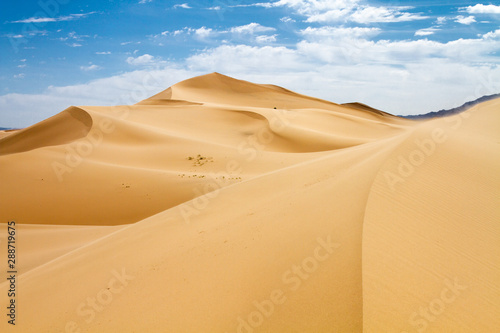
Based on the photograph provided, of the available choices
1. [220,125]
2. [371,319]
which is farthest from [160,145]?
[371,319]

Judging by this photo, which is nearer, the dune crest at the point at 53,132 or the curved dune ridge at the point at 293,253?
the curved dune ridge at the point at 293,253

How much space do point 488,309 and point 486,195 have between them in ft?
9.57

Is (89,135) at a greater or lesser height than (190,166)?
greater

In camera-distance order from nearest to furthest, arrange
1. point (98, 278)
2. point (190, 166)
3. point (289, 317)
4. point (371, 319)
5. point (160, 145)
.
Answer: point (371, 319), point (289, 317), point (98, 278), point (190, 166), point (160, 145)

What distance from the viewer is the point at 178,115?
24984mm

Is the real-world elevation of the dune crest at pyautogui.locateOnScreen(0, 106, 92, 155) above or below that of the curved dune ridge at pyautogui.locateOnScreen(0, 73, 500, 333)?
above

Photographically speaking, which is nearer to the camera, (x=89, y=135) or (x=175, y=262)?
(x=175, y=262)

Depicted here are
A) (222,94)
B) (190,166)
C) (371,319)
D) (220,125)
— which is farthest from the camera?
(222,94)

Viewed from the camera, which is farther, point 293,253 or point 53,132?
point 53,132

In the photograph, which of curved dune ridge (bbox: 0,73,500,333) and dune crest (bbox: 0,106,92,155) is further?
dune crest (bbox: 0,106,92,155)

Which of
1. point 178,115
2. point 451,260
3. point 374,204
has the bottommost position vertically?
point 451,260

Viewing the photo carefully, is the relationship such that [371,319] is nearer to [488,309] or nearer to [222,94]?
[488,309]

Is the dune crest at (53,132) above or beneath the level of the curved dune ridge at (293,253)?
above

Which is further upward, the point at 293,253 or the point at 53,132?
the point at 53,132
